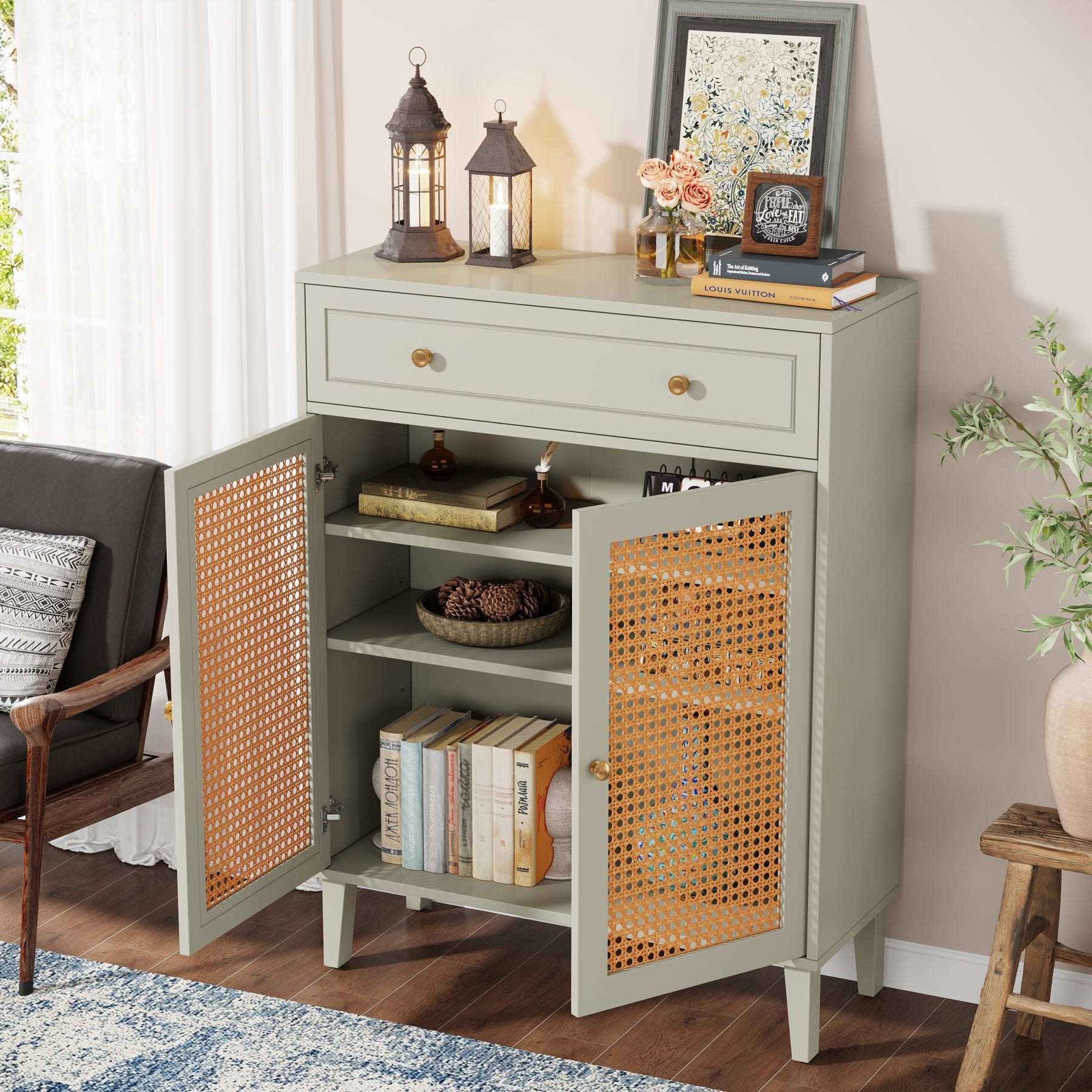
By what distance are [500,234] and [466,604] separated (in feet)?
2.06

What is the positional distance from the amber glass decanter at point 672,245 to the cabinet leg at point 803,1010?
3.79 feet

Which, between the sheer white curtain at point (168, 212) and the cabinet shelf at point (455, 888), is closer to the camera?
the cabinet shelf at point (455, 888)

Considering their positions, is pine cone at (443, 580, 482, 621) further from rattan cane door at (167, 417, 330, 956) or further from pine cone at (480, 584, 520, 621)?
rattan cane door at (167, 417, 330, 956)

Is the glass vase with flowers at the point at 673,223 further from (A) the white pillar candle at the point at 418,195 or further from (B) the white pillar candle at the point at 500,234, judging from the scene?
(A) the white pillar candle at the point at 418,195

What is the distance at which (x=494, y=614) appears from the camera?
9.20ft

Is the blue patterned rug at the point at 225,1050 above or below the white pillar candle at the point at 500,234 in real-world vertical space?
below

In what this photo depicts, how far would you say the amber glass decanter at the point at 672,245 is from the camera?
264cm

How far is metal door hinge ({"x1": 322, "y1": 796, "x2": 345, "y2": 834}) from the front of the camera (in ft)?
9.55

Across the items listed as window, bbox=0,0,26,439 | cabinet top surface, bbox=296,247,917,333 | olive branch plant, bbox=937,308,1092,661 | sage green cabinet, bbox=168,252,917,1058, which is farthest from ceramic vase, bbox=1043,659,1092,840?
window, bbox=0,0,26,439

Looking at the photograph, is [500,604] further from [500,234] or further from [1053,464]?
[1053,464]

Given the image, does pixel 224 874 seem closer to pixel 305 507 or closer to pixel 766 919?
pixel 305 507

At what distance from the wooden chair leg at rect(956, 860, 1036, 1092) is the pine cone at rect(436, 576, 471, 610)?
1.02 m

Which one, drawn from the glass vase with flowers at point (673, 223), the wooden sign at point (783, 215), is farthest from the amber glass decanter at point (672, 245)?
the wooden sign at point (783, 215)

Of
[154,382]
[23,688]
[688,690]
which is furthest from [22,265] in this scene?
[688,690]
